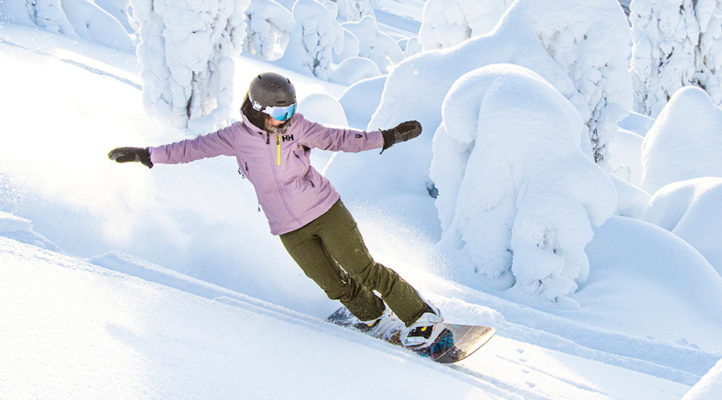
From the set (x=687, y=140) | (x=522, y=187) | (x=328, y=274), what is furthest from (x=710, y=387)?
(x=687, y=140)

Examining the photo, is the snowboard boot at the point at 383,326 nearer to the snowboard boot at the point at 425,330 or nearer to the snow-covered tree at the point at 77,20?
the snowboard boot at the point at 425,330

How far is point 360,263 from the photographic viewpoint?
9.87 feet

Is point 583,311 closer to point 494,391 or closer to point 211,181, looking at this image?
point 494,391

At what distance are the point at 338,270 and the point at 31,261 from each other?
1.59 metres

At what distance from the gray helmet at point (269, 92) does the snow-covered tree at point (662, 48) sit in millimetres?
22287

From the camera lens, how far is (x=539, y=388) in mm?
2914

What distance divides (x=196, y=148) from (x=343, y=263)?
39.5 inches

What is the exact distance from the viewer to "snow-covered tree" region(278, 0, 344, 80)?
25281 mm

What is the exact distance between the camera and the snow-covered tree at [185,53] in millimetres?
9391

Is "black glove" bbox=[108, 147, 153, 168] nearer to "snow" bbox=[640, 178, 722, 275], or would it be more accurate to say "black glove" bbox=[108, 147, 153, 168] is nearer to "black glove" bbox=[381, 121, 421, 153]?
"black glove" bbox=[381, 121, 421, 153]

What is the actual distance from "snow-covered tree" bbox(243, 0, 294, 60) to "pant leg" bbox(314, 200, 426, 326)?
2578 centimetres

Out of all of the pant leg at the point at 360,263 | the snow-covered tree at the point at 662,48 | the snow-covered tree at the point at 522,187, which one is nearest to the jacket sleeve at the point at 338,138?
the pant leg at the point at 360,263

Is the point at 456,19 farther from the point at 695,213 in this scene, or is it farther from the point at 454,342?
the point at 454,342

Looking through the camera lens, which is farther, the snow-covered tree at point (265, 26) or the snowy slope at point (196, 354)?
the snow-covered tree at point (265, 26)
